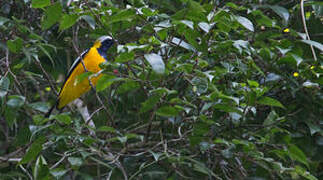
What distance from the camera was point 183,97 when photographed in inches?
105

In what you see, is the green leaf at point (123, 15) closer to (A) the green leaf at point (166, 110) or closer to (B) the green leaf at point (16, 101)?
(A) the green leaf at point (166, 110)

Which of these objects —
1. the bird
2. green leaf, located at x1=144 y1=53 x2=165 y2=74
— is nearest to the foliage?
green leaf, located at x1=144 y1=53 x2=165 y2=74

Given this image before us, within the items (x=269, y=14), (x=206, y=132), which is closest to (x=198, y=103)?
(x=206, y=132)

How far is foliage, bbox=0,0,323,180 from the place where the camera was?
212 centimetres

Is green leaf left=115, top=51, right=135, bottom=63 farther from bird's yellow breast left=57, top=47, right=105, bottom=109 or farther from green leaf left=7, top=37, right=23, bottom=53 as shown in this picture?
bird's yellow breast left=57, top=47, right=105, bottom=109

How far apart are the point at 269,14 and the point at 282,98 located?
806mm

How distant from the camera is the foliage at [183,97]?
2117mm

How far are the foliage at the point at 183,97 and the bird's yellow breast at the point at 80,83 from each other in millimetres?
356

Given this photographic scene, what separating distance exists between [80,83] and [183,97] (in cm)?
152

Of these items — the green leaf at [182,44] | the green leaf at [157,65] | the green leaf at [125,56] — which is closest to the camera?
the green leaf at [157,65]

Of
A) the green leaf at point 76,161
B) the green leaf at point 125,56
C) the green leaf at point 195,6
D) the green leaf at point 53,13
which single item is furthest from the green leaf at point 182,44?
the green leaf at point 76,161

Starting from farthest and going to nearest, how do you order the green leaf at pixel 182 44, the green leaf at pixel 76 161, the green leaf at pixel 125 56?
the green leaf at pixel 182 44 → the green leaf at pixel 76 161 → the green leaf at pixel 125 56

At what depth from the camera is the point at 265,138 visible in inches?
96.4

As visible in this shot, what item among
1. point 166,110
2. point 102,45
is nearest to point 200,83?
point 166,110
